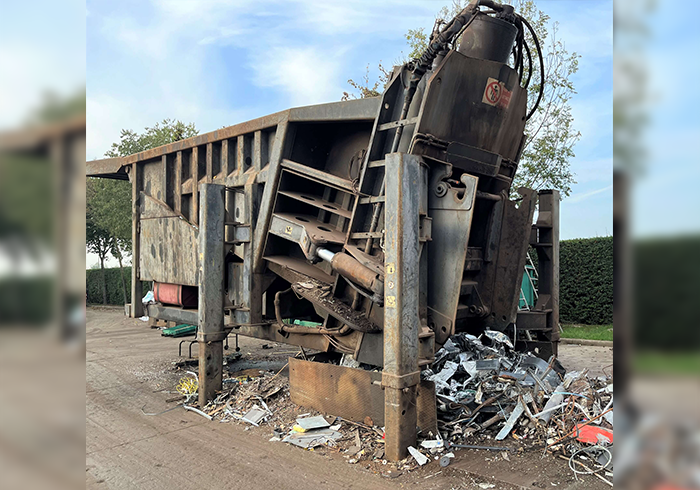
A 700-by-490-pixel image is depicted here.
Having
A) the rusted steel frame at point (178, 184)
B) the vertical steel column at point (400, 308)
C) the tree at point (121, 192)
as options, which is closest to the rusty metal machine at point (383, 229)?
the vertical steel column at point (400, 308)

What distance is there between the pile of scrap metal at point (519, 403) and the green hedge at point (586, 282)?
8708 millimetres

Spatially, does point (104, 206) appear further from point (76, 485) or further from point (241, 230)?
point (76, 485)

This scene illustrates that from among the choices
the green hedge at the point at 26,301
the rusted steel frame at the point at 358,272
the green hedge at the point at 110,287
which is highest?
the green hedge at the point at 26,301

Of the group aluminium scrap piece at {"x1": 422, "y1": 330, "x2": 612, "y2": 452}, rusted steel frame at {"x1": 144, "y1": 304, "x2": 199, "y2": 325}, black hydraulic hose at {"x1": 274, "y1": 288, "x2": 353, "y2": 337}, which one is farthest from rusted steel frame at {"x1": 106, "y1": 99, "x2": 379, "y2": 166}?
aluminium scrap piece at {"x1": 422, "y1": 330, "x2": 612, "y2": 452}

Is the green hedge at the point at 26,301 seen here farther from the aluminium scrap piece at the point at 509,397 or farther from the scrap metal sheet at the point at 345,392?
the aluminium scrap piece at the point at 509,397

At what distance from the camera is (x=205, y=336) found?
6.17 metres

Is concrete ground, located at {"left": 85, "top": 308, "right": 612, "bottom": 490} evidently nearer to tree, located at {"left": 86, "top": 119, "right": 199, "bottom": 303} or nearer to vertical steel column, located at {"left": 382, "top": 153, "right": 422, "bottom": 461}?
vertical steel column, located at {"left": 382, "top": 153, "right": 422, "bottom": 461}

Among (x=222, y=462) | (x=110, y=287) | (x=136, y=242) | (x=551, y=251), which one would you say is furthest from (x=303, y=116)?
(x=110, y=287)

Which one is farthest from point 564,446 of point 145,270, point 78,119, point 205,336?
point 145,270

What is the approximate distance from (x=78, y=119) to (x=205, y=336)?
568 centimetres

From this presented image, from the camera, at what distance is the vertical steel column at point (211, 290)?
20.2 feet

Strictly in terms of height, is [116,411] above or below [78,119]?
below

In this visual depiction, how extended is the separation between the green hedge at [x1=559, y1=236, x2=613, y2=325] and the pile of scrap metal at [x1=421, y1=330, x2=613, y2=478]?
8.71 metres

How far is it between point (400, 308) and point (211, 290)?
2923mm
